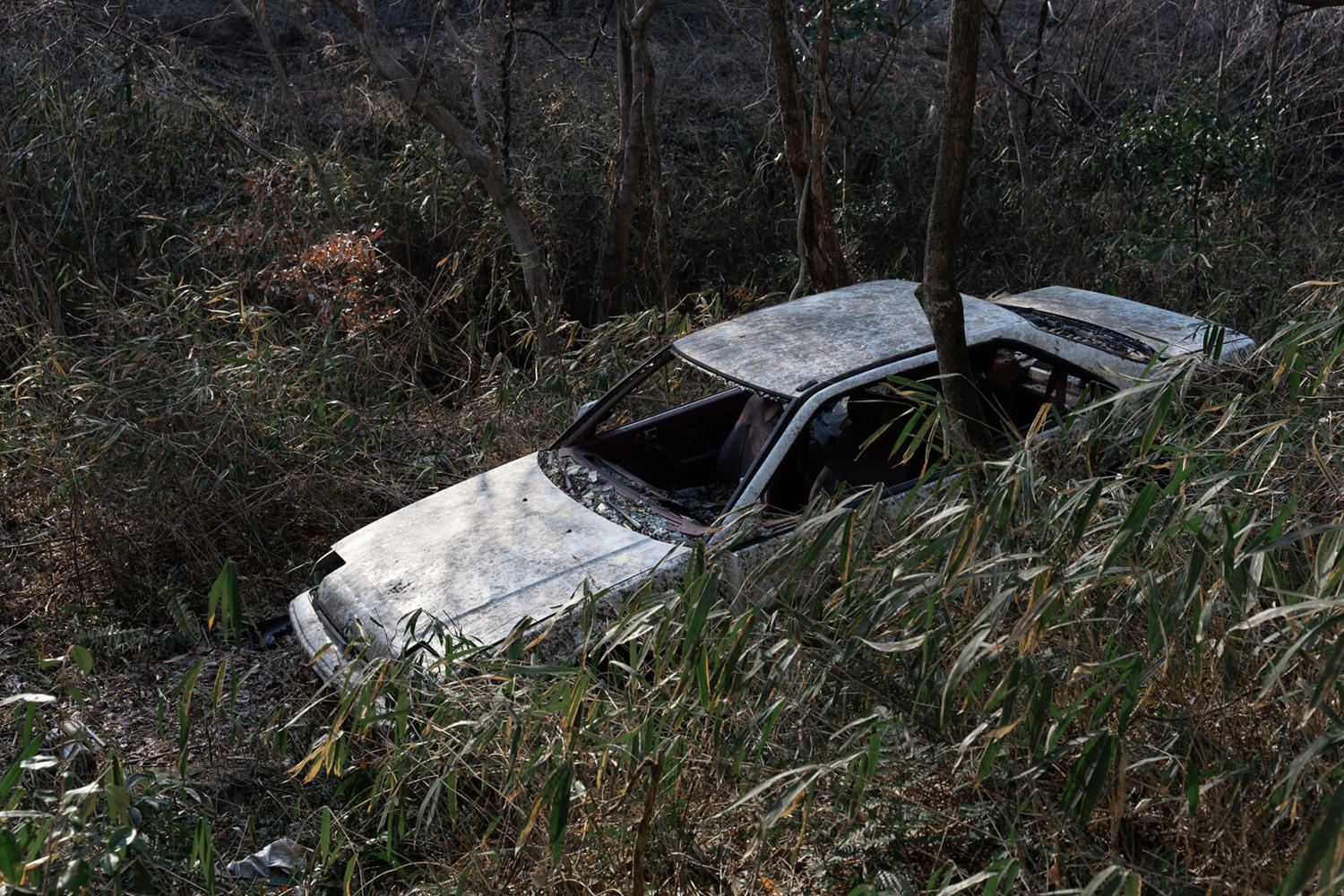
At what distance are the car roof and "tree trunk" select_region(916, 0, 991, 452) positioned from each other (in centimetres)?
21

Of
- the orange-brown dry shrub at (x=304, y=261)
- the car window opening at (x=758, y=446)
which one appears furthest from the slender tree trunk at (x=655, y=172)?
the car window opening at (x=758, y=446)

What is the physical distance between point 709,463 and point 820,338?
2.80ft

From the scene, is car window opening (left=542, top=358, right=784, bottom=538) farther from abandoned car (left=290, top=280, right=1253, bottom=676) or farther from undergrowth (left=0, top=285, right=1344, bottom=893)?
undergrowth (left=0, top=285, right=1344, bottom=893)

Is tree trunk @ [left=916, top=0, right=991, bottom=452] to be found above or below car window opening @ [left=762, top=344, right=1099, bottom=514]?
above

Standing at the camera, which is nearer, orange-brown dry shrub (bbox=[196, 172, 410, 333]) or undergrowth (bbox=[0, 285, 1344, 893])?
undergrowth (bbox=[0, 285, 1344, 893])

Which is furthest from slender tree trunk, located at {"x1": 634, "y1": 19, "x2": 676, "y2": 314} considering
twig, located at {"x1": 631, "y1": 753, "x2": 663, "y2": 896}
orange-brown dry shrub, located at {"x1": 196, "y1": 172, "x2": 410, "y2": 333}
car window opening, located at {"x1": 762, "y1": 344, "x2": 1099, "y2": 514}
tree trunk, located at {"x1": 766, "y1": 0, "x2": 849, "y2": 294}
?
twig, located at {"x1": 631, "y1": 753, "x2": 663, "y2": 896}

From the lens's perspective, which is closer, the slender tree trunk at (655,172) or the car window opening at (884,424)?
the car window opening at (884,424)

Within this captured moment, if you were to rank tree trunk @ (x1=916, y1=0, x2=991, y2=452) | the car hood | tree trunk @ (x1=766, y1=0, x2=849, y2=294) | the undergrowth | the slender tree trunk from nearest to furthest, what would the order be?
the undergrowth < the car hood < tree trunk @ (x1=916, y1=0, x2=991, y2=452) < tree trunk @ (x1=766, y1=0, x2=849, y2=294) < the slender tree trunk

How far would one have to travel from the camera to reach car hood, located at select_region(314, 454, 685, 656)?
3357mm

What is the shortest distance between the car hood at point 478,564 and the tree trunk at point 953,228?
1.20m

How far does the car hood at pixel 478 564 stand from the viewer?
336cm

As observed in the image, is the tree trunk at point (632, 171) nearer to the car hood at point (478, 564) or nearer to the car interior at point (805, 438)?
the car interior at point (805, 438)

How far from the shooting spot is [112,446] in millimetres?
4840

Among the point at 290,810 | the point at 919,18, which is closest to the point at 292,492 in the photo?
the point at 290,810
